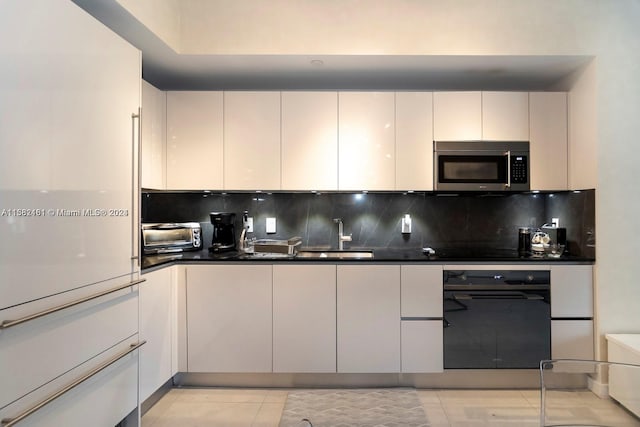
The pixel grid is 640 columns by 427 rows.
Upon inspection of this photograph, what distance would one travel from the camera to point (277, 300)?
8.76 ft

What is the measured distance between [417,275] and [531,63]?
1.70 m

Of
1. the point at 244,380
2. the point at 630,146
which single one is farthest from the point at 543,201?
the point at 244,380

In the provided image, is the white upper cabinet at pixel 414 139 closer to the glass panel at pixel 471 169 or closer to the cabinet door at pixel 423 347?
the glass panel at pixel 471 169

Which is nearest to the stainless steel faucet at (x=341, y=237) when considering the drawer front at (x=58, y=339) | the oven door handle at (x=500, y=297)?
the oven door handle at (x=500, y=297)

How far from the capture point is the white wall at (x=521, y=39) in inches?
102

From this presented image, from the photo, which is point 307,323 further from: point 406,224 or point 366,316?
point 406,224

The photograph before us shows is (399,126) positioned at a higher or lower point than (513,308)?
higher

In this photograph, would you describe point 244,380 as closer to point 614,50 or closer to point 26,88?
point 26,88

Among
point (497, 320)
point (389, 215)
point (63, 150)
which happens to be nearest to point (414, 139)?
point (389, 215)

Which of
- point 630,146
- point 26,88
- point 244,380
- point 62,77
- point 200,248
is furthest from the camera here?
point 200,248

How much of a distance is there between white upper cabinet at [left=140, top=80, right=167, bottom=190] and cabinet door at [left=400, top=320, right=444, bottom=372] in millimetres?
2054

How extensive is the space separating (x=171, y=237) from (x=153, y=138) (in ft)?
2.44

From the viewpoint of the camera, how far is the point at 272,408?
2486mm

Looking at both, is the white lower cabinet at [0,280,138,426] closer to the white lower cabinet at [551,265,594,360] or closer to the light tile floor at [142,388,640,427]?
the light tile floor at [142,388,640,427]
